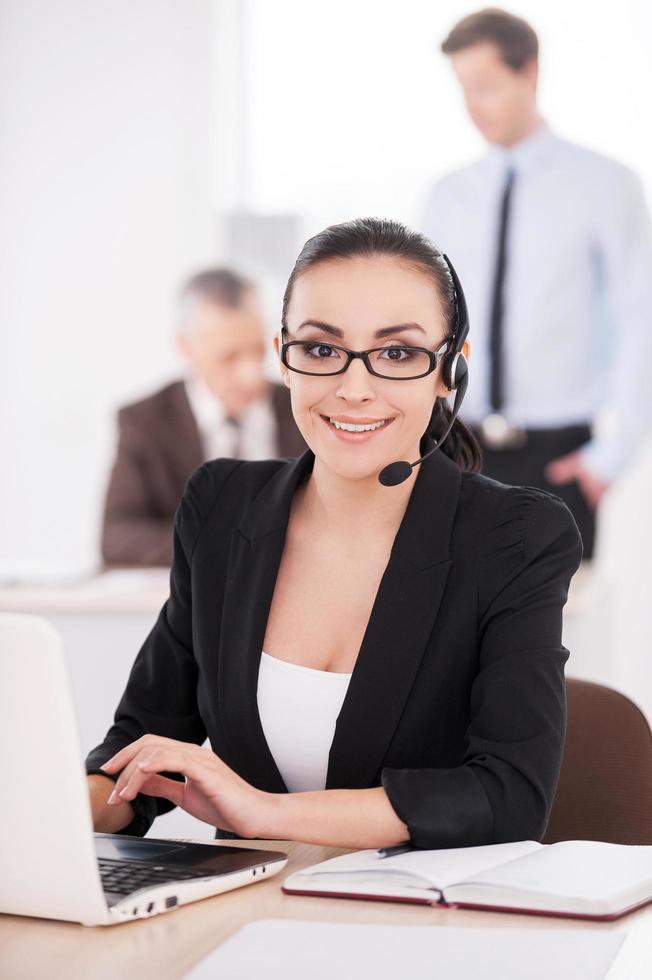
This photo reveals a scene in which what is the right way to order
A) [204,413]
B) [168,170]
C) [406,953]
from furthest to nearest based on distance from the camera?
1. [168,170]
2. [204,413]
3. [406,953]

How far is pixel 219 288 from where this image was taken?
3.96 metres

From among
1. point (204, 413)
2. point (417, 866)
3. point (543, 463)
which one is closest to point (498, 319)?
point (543, 463)

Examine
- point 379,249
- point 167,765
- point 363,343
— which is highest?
point 379,249

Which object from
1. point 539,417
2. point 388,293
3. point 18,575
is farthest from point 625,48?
point 388,293

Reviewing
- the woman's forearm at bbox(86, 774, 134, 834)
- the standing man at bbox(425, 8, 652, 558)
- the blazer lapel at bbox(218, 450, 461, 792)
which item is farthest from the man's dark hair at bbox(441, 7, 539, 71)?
the woman's forearm at bbox(86, 774, 134, 834)

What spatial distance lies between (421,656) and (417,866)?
364 mm

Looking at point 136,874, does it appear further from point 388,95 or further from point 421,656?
point 388,95

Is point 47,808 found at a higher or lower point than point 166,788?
higher

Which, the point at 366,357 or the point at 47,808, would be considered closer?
the point at 47,808

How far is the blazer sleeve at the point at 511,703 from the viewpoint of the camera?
1.39 m

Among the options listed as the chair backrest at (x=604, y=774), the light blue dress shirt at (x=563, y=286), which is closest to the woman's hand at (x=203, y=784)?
the chair backrest at (x=604, y=774)

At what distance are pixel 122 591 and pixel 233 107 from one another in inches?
115

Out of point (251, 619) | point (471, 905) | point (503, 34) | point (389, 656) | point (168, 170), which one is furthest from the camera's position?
point (168, 170)

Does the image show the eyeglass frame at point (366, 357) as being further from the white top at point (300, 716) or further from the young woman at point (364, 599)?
the white top at point (300, 716)
